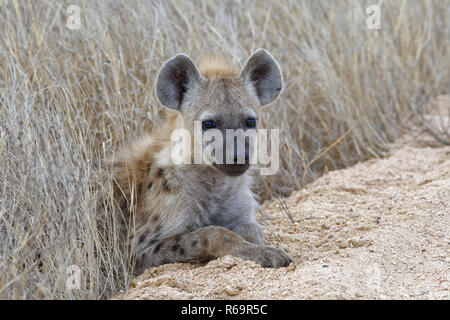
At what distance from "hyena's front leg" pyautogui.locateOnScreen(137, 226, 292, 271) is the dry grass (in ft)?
0.77

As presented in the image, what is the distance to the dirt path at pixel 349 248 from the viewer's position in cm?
321

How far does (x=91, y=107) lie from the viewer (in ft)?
15.4

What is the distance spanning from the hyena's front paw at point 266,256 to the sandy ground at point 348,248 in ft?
0.20

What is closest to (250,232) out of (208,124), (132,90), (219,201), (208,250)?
(219,201)

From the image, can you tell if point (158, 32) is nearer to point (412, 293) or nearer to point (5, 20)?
point (5, 20)

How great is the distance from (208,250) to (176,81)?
114 cm

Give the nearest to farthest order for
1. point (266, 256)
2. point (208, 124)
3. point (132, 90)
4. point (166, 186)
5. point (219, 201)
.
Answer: point (266, 256) < point (208, 124) < point (166, 186) < point (219, 201) < point (132, 90)

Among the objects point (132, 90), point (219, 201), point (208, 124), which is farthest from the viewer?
point (132, 90)

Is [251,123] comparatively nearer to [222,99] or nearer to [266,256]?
[222,99]

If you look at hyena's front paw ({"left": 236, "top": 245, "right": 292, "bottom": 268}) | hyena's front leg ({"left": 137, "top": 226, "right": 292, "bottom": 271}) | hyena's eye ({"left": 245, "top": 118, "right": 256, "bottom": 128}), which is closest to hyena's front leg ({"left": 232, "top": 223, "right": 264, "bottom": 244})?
hyena's front leg ({"left": 137, "top": 226, "right": 292, "bottom": 271})

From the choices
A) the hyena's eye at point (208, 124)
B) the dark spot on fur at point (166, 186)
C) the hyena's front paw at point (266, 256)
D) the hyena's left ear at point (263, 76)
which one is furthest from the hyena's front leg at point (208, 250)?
the hyena's left ear at point (263, 76)

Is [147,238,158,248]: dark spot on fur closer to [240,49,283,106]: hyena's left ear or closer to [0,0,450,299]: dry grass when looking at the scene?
[0,0,450,299]: dry grass

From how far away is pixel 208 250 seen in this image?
376cm
